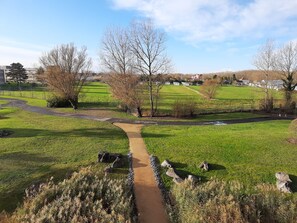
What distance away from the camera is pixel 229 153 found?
14047 millimetres

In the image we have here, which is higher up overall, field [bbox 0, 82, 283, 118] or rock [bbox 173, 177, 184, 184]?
field [bbox 0, 82, 283, 118]

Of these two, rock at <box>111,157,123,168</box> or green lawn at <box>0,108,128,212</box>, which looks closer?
green lawn at <box>0,108,128,212</box>

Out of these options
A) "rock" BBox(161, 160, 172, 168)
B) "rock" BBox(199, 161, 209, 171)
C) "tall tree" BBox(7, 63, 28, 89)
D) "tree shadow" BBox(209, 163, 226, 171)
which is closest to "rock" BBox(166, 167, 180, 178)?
"rock" BBox(161, 160, 172, 168)

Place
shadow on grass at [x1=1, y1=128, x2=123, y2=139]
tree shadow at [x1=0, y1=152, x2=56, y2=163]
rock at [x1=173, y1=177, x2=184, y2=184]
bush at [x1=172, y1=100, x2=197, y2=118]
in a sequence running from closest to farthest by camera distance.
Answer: rock at [x1=173, y1=177, x2=184, y2=184] < tree shadow at [x1=0, y1=152, x2=56, y2=163] < shadow on grass at [x1=1, y1=128, x2=123, y2=139] < bush at [x1=172, y1=100, x2=197, y2=118]

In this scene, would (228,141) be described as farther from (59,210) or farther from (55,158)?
(59,210)

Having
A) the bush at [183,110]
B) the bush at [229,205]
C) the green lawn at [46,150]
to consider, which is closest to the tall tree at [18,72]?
the green lawn at [46,150]

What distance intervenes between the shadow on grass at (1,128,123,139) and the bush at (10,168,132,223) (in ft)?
29.2

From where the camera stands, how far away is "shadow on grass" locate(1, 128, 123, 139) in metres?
18.3

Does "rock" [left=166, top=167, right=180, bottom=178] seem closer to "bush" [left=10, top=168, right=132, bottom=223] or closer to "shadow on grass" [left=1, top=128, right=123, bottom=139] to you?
"bush" [left=10, top=168, right=132, bottom=223]

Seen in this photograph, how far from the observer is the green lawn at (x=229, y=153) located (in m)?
11.5

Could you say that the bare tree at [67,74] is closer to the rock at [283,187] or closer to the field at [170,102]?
the field at [170,102]

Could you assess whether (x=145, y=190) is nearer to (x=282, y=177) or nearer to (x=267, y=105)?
(x=282, y=177)

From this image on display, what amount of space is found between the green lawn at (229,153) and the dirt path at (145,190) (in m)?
0.75

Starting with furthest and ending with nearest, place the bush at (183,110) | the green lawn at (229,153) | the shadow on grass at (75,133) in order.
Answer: the bush at (183,110)
the shadow on grass at (75,133)
the green lawn at (229,153)
